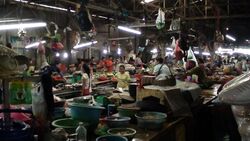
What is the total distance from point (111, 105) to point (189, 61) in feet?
19.5

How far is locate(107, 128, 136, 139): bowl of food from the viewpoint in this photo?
3.48m

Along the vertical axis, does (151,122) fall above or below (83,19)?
below

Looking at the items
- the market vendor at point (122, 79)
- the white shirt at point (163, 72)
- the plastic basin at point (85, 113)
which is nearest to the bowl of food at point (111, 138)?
the plastic basin at point (85, 113)

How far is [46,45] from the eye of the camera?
1098 cm

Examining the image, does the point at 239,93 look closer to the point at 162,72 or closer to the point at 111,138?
the point at 111,138

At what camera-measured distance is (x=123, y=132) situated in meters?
3.64

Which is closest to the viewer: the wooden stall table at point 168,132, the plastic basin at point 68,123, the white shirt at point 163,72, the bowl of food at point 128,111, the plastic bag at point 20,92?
the plastic bag at point 20,92

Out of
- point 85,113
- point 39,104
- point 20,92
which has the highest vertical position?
point 20,92

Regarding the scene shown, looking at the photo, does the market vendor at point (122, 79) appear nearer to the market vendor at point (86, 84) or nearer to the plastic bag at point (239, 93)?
the market vendor at point (86, 84)

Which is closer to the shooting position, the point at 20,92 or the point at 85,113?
the point at 20,92

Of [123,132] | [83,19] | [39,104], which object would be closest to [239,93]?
[123,132]

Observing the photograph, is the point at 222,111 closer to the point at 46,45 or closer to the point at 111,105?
the point at 111,105

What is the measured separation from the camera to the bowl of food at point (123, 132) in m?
3.48

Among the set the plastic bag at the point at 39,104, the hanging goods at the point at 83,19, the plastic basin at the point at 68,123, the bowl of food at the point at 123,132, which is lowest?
the bowl of food at the point at 123,132
